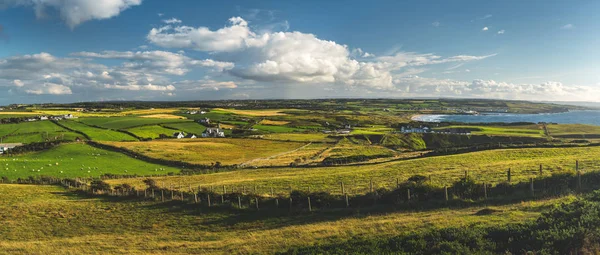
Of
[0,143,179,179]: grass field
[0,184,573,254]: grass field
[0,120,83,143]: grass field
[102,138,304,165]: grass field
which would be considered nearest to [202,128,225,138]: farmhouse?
[102,138,304,165]: grass field

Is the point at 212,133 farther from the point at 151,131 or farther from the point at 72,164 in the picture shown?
the point at 72,164

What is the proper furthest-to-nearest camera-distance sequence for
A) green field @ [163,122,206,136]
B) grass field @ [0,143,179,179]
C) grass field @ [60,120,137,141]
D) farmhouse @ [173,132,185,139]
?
green field @ [163,122,206,136] < farmhouse @ [173,132,185,139] < grass field @ [60,120,137,141] < grass field @ [0,143,179,179]

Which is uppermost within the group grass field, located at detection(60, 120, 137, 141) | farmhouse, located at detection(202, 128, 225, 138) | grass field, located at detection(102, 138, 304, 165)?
grass field, located at detection(60, 120, 137, 141)

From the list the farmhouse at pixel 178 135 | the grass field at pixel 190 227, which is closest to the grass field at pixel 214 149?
the farmhouse at pixel 178 135

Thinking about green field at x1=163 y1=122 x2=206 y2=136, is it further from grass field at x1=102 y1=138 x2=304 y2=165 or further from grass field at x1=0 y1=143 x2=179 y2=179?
grass field at x1=0 y1=143 x2=179 y2=179

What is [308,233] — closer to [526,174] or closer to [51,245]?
[51,245]
